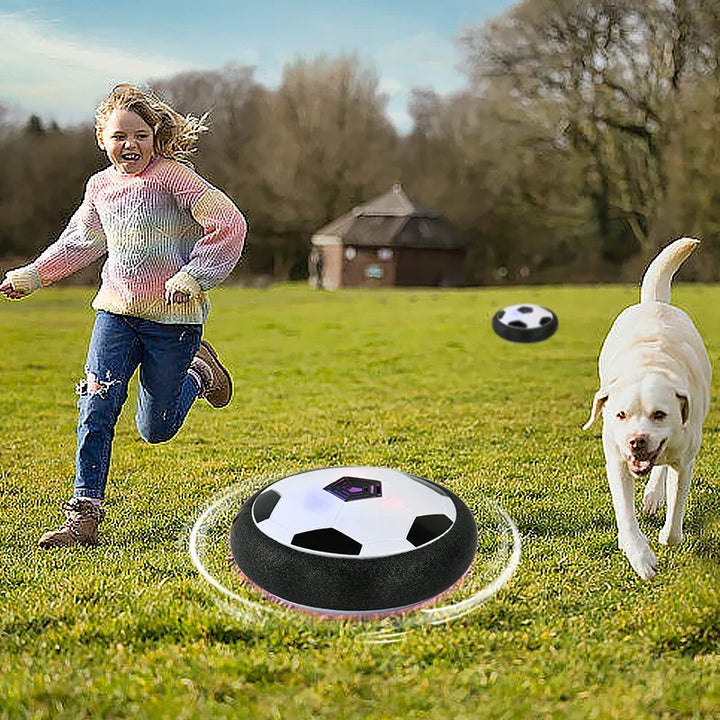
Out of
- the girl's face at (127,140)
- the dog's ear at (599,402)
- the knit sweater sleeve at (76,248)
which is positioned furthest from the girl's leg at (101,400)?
the dog's ear at (599,402)

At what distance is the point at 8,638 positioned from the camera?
8.54 feet

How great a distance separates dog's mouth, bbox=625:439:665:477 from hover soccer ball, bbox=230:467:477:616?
0.53 metres

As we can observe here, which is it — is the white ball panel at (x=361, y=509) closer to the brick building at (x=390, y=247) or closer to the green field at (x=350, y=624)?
the green field at (x=350, y=624)

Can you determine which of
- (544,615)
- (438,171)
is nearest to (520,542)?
(544,615)

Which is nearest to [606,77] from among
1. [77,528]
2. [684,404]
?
[684,404]

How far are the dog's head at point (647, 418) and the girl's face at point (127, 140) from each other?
1871 millimetres

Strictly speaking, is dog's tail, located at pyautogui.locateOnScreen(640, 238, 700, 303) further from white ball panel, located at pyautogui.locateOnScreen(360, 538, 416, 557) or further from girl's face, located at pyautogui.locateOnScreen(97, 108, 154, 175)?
girl's face, located at pyautogui.locateOnScreen(97, 108, 154, 175)

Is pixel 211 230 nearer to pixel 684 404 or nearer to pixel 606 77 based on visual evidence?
pixel 684 404

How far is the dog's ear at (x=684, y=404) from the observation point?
3.04 m

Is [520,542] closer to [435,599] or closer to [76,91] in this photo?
[435,599]

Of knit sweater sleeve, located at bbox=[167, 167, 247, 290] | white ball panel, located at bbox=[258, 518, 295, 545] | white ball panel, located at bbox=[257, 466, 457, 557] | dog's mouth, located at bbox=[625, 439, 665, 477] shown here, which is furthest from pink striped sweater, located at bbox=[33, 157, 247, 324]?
dog's mouth, located at bbox=[625, 439, 665, 477]

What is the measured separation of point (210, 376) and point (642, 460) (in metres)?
2.07

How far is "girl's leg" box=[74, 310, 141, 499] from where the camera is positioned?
3395 millimetres

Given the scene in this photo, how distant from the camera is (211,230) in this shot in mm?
3438
